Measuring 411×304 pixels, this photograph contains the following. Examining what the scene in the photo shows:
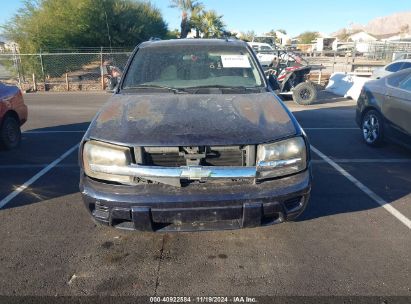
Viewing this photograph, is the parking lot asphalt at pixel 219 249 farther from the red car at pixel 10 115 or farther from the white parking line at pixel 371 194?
the red car at pixel 10 115

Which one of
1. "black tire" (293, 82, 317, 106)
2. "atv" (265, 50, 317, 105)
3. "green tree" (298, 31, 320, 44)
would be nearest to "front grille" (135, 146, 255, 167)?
"atv" (265, 50, 317, 105)

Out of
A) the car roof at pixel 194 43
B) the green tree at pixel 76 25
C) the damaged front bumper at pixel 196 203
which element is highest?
the green tree at pixel 76 25

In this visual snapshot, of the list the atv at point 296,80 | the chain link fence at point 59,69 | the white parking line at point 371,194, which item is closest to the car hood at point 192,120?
the white parking line at point 371,194

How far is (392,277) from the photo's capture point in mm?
2748

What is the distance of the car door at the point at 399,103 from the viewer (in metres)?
5.33

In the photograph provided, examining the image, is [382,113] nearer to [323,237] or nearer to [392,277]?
[323,237]

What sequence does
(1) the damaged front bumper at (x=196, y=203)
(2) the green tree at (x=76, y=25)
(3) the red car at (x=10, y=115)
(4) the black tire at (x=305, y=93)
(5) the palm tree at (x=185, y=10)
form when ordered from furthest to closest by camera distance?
(5) the palm tree at (x=185, y=10) < (2) the green tree at (x=76, y=25) < (4) the black tire at (x=305, y=93) < (3) the red car at (x=10, y=115) < (1) the damaged front bumper at (x=196, y=203)

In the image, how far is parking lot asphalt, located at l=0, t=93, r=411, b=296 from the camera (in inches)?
105

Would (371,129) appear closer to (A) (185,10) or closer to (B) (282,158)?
(B) (282,158)

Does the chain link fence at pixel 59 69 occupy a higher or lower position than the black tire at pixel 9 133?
higher

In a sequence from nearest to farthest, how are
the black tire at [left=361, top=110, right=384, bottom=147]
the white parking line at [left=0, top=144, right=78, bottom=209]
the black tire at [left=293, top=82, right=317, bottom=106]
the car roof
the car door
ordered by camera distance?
1. the white parking line at [left=0, top=144, right=78, bottom=209]
2. the car roof
3. the car door
4. the black tire at [left=361, top=110, right=384, bottom=147]
5. the black tire at [left=293, top=82, right=317, bottom=106]

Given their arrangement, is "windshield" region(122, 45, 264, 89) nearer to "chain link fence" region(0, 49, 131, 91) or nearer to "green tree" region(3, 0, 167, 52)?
"chain link fence" region(0, 49, 131, 91)

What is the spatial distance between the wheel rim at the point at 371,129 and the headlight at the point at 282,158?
4015 millimetres

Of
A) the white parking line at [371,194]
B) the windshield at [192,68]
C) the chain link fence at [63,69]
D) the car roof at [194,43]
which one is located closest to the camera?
the white parking line at [371,194]
